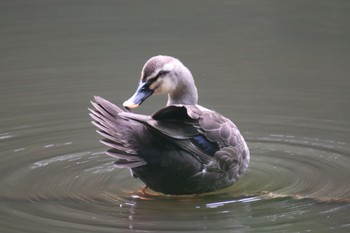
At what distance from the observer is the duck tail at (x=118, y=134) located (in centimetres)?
619

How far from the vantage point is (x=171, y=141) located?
622 centimetres

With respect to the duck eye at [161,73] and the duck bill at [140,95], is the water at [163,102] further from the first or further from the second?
the duck eye at [161,73]

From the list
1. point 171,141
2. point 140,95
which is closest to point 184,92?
point 140,95

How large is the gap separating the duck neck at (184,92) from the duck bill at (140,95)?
0.36 metres

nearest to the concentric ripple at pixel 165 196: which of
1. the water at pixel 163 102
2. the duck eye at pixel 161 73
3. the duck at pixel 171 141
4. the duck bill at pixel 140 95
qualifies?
the water at pixel 163 102

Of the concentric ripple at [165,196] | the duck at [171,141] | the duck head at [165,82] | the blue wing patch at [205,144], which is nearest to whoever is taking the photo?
the concentric ripple at [165,196]

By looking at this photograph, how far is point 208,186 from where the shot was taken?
670 centimetres

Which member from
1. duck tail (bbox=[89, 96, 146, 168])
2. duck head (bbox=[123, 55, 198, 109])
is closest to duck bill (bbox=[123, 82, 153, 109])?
duck head (bbox=[123, 55, 198, 109])

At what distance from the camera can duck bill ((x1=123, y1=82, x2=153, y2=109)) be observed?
659 cm

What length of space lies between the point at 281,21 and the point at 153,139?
22.5ft

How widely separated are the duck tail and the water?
39 centimetres

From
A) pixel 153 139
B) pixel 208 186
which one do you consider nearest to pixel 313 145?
pixel 208 186

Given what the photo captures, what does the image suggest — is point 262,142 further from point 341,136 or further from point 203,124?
point 203,124

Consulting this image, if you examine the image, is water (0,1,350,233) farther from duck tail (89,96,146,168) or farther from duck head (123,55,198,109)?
duck head (123,55,198,109)
